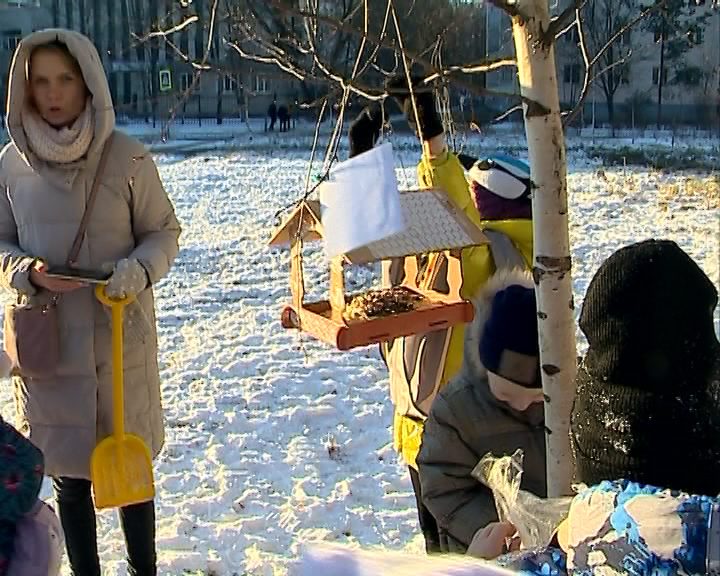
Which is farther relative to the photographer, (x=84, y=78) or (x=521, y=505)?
(x=84, y=78)

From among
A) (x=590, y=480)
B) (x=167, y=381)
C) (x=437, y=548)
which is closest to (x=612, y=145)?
(x=167, y=381)

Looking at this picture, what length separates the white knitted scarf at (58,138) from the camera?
8.41 ft

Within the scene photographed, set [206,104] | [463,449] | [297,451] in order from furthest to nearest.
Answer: [206,104]
[297,451]
[463,449]

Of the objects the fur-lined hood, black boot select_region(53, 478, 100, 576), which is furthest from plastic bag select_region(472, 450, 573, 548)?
the fur-lined hood

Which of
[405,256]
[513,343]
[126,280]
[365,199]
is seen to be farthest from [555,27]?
[126,280]

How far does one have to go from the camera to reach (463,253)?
2.76 m

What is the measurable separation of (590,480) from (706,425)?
175 millimetres

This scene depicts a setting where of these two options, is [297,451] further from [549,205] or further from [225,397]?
[549,205]

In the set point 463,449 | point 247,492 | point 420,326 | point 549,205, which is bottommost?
point 247,492

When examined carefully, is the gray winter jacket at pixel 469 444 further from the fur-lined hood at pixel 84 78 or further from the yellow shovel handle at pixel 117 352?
the fur-lined hood at pixel 84 78

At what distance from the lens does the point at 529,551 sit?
1432 mm

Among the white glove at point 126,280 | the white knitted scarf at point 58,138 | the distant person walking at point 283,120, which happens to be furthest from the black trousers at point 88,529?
the distant person walking at point 283,120

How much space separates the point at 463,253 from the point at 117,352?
1.04 m

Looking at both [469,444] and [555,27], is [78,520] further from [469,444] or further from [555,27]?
[555,27]
